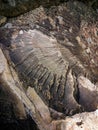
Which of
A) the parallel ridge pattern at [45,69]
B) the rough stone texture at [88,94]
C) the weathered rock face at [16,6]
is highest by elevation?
the weathered rock face at [16,6]

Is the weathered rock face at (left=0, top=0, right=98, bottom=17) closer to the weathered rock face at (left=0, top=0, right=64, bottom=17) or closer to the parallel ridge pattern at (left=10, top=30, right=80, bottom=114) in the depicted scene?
the weathered rock face at (left=0, top=0, right=64, bottom=17)

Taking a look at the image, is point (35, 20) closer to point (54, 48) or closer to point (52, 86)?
point (54, 48)

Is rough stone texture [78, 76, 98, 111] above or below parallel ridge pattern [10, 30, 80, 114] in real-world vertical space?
below

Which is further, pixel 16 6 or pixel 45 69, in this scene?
pixel 16 6

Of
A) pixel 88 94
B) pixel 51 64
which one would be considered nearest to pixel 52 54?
pixel 51 64

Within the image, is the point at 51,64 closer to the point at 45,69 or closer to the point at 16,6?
the point at 45,69

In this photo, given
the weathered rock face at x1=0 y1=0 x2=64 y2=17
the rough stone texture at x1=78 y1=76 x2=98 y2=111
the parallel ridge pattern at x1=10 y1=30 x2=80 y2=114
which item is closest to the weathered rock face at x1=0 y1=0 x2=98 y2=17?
the weathered rock face at x1=0 y1=0 x2=64 y2=17

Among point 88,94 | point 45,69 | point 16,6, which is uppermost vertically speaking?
point 16,6

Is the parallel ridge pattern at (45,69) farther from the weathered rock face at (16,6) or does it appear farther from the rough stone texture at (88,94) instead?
the weathered rock face at (16,6)

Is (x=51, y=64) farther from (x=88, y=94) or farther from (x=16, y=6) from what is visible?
(x=16, y=6)

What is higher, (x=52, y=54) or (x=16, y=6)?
(x=16, y=6)

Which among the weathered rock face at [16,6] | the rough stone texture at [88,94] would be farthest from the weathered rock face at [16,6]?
the rough stone texture at [88,94]

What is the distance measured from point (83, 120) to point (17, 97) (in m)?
0.27

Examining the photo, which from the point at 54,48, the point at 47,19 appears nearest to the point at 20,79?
the point at 54,48
